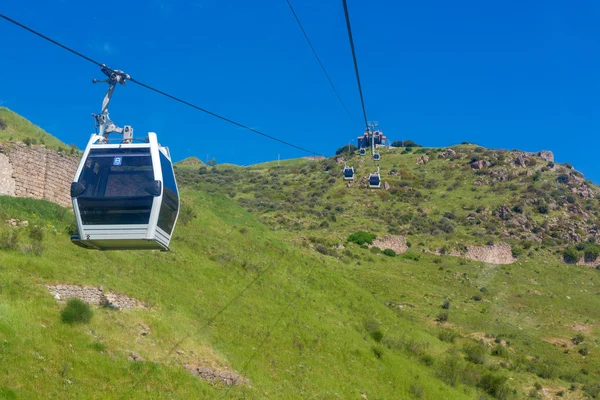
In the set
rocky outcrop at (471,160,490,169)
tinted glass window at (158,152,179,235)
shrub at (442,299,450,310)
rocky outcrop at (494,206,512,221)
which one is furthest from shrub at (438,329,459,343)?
rocky outcrop at (471,160,490,169)

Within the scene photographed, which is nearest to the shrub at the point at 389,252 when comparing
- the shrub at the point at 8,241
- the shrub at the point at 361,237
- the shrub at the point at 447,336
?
the shrub at the point at 361,237

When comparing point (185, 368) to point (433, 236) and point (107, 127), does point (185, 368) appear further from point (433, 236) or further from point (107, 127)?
point (433, 236)

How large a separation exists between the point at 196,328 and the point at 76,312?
4.54 meters

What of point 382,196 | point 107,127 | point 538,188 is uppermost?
point 538,188

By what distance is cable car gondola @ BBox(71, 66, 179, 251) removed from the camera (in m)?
11.9

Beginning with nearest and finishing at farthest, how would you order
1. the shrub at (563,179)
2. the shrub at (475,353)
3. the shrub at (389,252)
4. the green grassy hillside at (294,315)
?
1. the green grassy hillside at (294,315)
2. the shrub at (475,353)
3. the shrub at (389,252)
4. the shrub at (563,179)

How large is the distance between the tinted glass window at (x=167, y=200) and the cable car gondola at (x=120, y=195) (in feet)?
0.13

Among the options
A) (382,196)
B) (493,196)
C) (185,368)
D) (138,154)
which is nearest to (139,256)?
(185,368)

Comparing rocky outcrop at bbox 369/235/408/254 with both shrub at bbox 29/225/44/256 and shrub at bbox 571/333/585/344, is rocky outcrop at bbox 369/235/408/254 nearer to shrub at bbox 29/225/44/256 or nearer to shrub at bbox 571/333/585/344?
shrub at bbox 571/333/585/344

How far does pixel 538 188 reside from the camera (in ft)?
260

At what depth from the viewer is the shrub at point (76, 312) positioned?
1506cm

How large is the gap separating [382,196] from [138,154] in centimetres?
6984

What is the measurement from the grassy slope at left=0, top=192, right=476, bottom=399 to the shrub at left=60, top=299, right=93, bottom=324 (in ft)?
0.92

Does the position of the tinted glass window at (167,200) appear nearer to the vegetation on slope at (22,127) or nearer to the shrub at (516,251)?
the vegetation on slope at (22,127)
